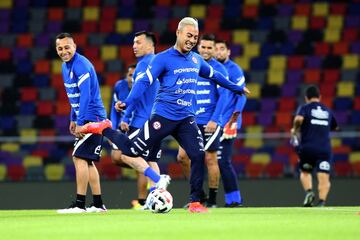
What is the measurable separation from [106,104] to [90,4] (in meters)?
2.75

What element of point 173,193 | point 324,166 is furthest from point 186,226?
point 173,193

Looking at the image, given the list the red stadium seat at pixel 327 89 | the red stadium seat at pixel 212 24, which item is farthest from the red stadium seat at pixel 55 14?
the red stadium seat at pixel 327 89

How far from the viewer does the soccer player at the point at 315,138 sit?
13852 millimetres

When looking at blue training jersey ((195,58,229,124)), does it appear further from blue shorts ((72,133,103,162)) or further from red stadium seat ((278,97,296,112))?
red stadium seat ((278,97,296,112))

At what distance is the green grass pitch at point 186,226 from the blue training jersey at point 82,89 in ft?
3.51

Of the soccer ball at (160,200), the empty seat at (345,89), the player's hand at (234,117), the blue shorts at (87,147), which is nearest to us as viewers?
the soccer ball at (160,200)

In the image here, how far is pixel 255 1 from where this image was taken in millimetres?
20312

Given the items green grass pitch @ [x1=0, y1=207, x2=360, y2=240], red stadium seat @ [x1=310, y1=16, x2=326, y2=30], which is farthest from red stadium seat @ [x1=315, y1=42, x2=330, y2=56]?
green grass pitch @ [x1=0, y1=207, x2=360, y2=240]

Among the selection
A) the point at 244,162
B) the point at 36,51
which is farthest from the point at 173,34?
the point at 244,162

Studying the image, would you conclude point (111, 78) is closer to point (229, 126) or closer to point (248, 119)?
point (248, 119)

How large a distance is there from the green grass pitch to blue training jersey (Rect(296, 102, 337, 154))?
4.18 metres

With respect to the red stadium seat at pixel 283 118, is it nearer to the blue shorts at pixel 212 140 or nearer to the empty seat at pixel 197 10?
the empty seat at pixel 197 10

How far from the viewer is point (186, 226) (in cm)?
789

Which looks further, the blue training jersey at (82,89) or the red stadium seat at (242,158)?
the red stadium seat at (242,158)
